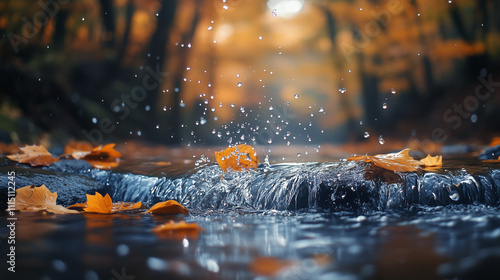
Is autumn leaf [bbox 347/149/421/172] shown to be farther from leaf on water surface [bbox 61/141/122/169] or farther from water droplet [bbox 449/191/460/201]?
leaf on water surface [bbox 61/141/122/169]

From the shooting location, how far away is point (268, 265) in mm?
1234

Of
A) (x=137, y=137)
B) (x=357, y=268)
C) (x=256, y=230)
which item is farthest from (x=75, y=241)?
(x=137, y=137)

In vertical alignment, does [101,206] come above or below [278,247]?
above

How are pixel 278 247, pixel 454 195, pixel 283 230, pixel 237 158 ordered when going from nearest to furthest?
pixel 278 247, pixel 283 230, pixel 454 195, pixel 237 158

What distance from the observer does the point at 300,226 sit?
183 cm

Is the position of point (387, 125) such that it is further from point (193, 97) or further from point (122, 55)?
point (122, 55)

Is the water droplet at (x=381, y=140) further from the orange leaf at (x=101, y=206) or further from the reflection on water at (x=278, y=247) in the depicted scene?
the orange leaf at (x=101, y=206)

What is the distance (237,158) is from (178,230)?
96 cm

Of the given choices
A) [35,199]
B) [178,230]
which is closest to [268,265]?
[178,230]

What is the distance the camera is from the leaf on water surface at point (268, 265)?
3.83ft


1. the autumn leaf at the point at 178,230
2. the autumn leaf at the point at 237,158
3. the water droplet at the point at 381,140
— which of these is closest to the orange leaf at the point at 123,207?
the autumn leaf at the point at 178,230

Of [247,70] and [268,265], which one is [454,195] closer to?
[268,265]

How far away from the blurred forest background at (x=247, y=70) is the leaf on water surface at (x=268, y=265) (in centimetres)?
512

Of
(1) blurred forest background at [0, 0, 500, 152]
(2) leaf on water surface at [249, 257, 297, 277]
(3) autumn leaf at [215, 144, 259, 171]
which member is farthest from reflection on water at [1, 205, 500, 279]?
(1) blurred forest background at [0, 0, 500, 152]
